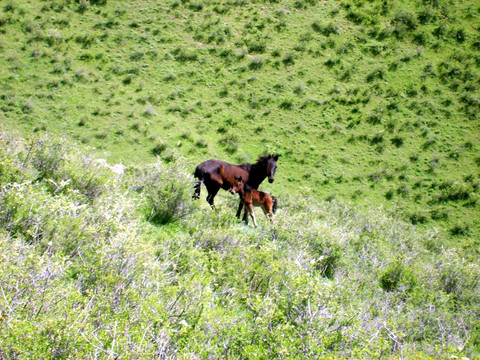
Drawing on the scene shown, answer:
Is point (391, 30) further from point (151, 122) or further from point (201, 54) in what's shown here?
point (151, 122)

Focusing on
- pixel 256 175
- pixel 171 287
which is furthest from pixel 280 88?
pixel 171 287

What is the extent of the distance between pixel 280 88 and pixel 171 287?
2672 centimetres

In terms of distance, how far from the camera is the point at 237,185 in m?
11.0

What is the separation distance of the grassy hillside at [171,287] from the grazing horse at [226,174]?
8.43 ft

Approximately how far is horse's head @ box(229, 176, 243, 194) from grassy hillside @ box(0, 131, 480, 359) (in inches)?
80.8

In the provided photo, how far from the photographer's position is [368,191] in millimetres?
23453

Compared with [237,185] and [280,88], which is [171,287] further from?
[280,88]

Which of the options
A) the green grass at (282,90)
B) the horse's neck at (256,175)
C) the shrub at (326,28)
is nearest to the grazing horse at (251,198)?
the horse's neck at (256,175)

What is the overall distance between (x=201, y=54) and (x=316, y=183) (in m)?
15.8

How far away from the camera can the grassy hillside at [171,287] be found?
3516 millimetres

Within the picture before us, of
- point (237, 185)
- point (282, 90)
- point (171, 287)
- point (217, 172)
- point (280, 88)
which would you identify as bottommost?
point (282, 90)

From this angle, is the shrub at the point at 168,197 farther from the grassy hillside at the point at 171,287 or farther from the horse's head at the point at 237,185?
the horse's head at the point at 237,185

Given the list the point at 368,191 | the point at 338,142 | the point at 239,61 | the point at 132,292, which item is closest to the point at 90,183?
the point at 132,292

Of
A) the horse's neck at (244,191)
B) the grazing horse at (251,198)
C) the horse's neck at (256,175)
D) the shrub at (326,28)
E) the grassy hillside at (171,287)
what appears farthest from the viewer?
the shrub at (326,28)
